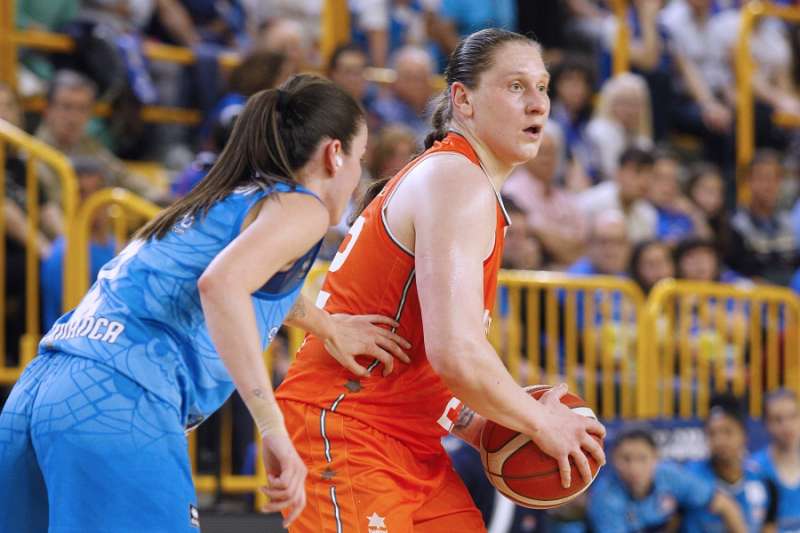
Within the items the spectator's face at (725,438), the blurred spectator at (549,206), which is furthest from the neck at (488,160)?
the blurred spectator at (549,206)

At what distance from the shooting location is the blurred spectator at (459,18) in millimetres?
10906

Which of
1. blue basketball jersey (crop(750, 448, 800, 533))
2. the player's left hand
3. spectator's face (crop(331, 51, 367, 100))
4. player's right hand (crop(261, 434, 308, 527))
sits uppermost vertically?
spectator's face (crop(331, 51, 367, 100))

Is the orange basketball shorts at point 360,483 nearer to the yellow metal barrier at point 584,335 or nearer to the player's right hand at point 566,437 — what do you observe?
the player's right hand at point 566,437

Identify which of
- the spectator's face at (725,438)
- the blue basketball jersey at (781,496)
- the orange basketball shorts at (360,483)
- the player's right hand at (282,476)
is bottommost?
the blue basketball jersey at (781,496)

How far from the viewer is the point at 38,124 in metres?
8.13

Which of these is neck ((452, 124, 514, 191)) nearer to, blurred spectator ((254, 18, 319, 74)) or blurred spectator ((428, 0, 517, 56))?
blurred spectator ((254, 18, 319, 74))

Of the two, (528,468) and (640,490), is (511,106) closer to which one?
(528,468)

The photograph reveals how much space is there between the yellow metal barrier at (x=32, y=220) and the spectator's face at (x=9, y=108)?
2.87 feet

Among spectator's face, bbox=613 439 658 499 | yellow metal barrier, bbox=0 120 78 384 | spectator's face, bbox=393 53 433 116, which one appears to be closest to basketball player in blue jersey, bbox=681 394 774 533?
spectator's face, bbox=613 439 658 499

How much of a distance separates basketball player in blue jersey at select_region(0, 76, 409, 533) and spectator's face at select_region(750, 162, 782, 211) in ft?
27.4

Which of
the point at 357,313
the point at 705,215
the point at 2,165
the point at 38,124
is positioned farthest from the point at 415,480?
the point at 705,215

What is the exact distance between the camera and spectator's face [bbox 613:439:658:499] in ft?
25.1

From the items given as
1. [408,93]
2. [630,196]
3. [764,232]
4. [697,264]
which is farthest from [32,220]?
[764,232]

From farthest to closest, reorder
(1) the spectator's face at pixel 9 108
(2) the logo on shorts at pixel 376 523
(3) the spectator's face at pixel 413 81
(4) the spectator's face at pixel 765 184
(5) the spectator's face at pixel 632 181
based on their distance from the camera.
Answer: (4) the spectator's face at pixel 765 184 → (5) the spectator's face at pixel 632 181 → (3) the spectator's face at pixel 413 81 → (1) the spectator's face at pixel 9 108 → (2) the logo on shorts at pixel 376 523
